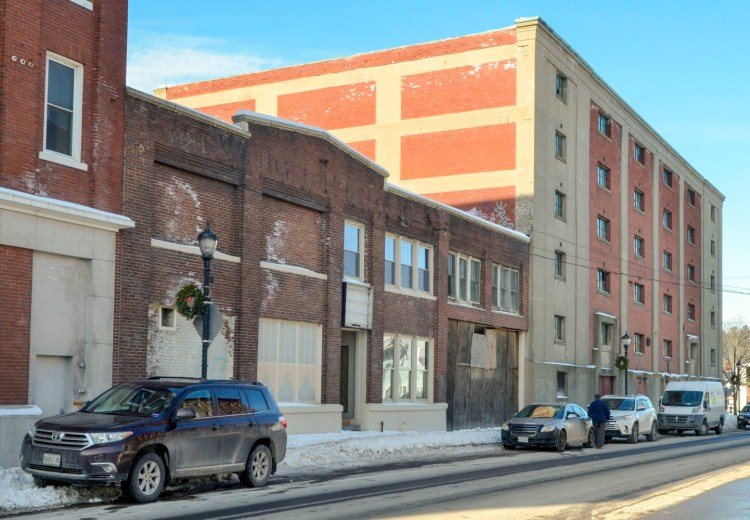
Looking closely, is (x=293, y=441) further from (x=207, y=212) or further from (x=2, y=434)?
(x=2, y=434)

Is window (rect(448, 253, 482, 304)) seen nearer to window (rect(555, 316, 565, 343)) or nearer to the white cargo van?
window (rect(555, 316, 565, 343))

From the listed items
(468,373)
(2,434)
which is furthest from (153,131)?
(468,373)

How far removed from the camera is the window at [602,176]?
51253 millimetres

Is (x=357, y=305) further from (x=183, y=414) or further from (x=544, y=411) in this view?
(x=183, y=414)

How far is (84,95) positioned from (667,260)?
1999 inches

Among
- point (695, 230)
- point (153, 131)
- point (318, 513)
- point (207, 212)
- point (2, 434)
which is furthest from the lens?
point (695, 230)

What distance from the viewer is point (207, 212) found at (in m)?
23.9

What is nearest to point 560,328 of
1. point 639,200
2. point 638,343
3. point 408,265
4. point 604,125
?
point 604,125

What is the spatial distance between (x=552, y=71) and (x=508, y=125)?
406 centimetres

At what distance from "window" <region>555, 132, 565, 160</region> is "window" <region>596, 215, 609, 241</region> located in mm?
6468

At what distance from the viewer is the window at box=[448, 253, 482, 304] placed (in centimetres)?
3631

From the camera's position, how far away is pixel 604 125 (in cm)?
5275

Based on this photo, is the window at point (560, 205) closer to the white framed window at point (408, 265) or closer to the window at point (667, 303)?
the white framed window at point (408, 265)

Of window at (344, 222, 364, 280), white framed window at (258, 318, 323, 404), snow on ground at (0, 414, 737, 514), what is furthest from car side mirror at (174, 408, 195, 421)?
window at (344, 222, 364, 280)
